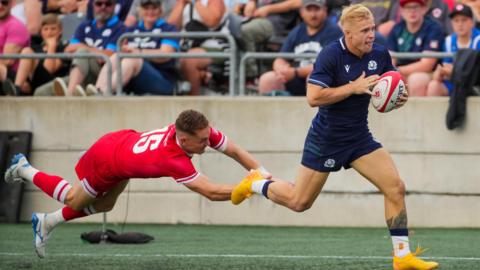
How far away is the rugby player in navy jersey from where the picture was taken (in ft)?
28.0

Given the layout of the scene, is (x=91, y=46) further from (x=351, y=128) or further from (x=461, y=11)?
(x=351, y=128)

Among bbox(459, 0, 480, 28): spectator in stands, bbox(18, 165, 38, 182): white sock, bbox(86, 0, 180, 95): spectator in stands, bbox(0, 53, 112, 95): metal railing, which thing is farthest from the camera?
bbox(86, 0, 180, 95): spectator in stands

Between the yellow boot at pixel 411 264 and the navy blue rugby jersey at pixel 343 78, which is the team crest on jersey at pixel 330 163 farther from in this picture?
the yellow boot at pixel 411 264

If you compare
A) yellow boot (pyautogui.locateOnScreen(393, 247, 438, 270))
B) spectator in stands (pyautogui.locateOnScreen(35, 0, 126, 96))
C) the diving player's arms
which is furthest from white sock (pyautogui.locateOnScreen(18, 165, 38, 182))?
spectator in stands (pyautogui.locateOnScreen(35, 0, 126, 96))

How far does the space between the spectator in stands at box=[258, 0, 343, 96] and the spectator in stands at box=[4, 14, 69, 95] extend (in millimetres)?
2907

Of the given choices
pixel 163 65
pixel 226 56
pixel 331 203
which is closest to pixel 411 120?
pixel 331 203

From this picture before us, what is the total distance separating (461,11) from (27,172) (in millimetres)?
5331

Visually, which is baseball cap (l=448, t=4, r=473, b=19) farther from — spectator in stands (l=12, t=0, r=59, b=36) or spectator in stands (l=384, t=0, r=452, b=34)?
spectator in stands (l=12, t=0, r=59, b=36)

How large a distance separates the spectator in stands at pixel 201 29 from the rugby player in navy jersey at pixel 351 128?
5335 millimetres

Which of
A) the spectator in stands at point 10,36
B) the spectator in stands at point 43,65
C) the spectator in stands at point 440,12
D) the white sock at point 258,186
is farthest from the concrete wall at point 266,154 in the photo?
the white sock at point 258,186

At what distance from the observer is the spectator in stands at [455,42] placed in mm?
12869

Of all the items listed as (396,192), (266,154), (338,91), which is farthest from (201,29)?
(396,192)

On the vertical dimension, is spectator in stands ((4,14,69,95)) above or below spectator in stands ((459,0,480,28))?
below

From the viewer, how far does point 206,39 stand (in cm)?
1434
